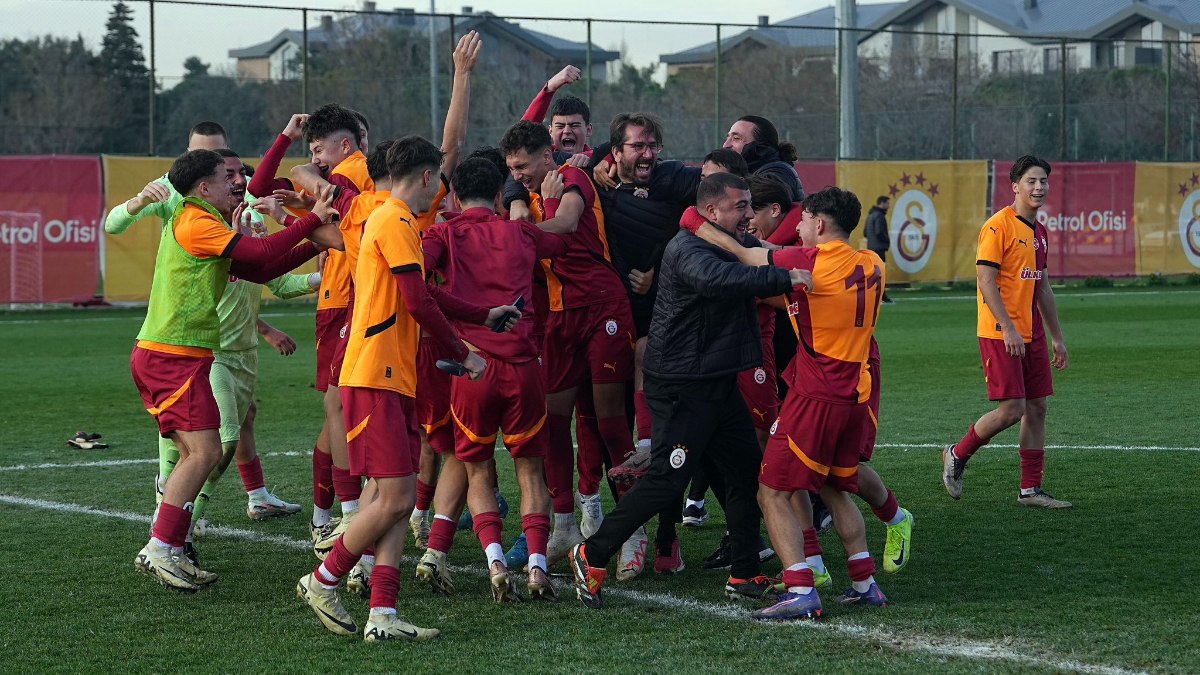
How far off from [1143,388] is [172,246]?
412 inches

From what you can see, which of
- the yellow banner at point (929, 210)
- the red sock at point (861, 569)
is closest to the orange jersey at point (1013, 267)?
the red sock at point (861, 569)

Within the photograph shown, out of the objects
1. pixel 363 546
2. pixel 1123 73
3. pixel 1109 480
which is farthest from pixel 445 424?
pixel 1123 73

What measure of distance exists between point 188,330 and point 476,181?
163cm

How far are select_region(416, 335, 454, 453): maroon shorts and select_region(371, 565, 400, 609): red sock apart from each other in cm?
112

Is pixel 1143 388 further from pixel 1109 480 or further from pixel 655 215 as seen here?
pixel 655 215

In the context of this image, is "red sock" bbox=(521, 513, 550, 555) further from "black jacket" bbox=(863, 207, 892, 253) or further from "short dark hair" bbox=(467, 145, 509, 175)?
"black jacket" bbox=(863, 207, 892, 253)

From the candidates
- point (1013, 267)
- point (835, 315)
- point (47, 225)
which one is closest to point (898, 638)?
point (835, 315)

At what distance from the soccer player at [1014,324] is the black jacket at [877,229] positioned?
16.2m

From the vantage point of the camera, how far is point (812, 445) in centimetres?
626

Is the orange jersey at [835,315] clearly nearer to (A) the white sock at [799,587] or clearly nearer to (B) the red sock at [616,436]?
(A) the white sock at [799,587]

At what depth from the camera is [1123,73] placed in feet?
147

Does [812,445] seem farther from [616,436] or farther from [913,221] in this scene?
[913,221]

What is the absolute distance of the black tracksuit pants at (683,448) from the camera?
6.36 meters

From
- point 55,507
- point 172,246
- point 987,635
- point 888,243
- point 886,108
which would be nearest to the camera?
point 987,635
